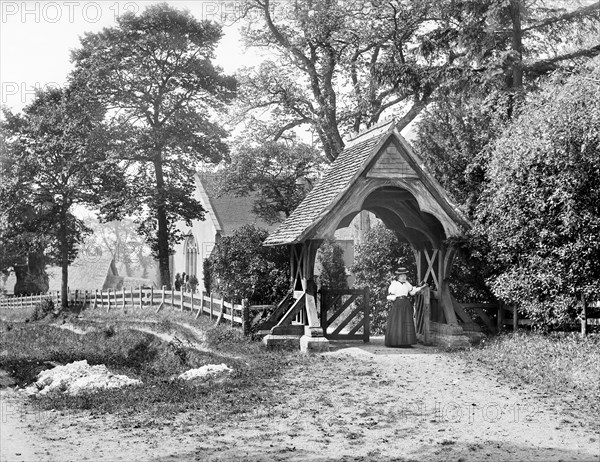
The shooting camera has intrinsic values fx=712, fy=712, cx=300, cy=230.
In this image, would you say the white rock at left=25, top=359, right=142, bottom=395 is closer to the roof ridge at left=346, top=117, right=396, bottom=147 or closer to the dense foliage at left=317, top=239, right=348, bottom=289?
the roof ridge at left=346, top=117, right=396, bottom=147

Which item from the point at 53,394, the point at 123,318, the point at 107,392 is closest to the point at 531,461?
the point at 107,392

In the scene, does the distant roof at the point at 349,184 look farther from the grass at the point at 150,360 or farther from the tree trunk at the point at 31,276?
the tree trunk at the point at 31,276

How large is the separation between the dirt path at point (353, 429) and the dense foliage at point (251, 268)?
31.9 ft

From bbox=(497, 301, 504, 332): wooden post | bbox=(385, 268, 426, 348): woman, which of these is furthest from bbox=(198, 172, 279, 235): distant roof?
bbox=(385, 268, 426, 348): woman

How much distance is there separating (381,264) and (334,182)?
17.1ft

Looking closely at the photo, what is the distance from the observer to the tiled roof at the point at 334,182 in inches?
634

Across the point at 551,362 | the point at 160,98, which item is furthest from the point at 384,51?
the point at 551,362

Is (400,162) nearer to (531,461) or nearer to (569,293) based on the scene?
(569,293)

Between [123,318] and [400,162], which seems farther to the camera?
[123,318]

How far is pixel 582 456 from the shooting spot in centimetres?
812

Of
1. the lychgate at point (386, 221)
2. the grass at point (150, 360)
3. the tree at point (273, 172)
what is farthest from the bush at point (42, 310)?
the lychgate at point (386, 221)

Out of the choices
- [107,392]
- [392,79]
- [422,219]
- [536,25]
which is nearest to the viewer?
[107,392]

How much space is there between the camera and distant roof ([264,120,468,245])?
52.4 ft

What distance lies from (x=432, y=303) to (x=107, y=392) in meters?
8.86
